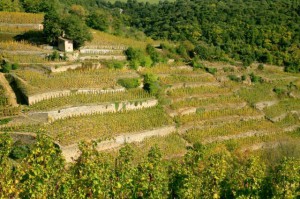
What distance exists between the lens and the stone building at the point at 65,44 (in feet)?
144

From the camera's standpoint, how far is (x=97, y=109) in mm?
38719

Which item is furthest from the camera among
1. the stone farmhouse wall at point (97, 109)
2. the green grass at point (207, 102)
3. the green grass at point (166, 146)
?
the green grass at point (207, 102)

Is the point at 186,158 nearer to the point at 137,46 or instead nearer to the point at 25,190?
the point at 25,190

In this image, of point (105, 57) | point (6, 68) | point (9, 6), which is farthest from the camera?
point (9, 6)

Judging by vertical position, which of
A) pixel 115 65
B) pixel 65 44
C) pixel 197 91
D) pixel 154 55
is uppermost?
pixel 65 44

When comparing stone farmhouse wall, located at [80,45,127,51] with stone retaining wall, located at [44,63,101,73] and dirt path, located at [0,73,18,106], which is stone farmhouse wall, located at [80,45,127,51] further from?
dirt path, located at [0,73,18,106]

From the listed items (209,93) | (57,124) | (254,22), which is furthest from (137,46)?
(254,22)

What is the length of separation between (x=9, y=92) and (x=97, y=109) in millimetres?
Result: 7845

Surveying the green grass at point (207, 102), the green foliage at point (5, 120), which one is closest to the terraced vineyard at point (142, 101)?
the green grass at point (207, 102)

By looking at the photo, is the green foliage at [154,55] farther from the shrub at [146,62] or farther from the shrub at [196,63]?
the shrub at [196,63]

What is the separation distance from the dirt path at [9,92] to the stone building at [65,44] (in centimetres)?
746

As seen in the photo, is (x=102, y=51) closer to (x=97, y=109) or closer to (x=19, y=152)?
(x=97, y=109)

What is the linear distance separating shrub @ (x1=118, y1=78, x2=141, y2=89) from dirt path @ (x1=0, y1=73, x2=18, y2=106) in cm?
1055

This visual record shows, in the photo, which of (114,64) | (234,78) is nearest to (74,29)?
(114,64)
